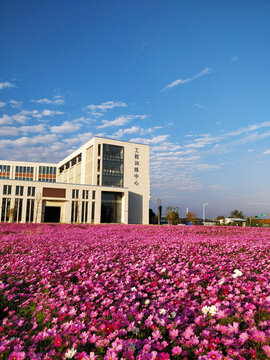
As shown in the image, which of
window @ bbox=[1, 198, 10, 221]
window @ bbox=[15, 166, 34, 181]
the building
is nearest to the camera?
window @ bbox=[1, 198, 10, 221]

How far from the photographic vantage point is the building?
53.9 m

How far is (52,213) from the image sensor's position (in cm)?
6006

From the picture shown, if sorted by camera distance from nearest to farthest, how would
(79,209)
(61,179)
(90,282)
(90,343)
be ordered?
(90,343)
(90,282)
(79,209)
(61,179)

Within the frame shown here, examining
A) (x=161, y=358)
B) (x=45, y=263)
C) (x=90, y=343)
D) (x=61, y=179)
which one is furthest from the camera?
(x=61, y=179)

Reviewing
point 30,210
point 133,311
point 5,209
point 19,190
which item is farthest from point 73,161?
point 133,311

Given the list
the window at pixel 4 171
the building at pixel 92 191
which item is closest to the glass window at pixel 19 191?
the building at pixel 92 191

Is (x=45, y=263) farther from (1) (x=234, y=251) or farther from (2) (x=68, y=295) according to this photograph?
(1) (x=234, y=251)

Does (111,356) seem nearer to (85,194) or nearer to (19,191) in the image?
(19,191)

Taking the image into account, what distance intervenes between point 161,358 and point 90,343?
937 millimetres

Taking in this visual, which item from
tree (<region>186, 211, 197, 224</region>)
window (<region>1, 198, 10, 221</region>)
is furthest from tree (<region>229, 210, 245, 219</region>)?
window (<region>1, 198, 10, 221</region>)

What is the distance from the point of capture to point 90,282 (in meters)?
4.49

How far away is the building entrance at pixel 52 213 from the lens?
59.3m

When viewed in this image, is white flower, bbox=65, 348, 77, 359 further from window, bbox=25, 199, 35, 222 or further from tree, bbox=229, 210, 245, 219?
tree, bbox=229, 210, 245, 219

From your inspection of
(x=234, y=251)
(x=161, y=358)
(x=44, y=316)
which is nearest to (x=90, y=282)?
(x=44, y=316)
